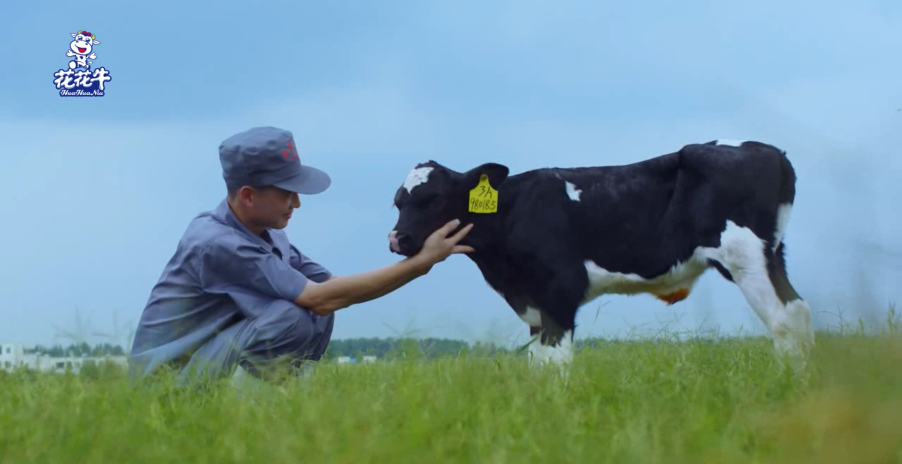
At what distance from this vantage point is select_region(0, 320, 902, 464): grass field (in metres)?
3.37

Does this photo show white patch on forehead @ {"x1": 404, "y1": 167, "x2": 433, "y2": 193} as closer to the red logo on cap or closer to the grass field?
the red logo on cap

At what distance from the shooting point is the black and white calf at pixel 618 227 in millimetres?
6668

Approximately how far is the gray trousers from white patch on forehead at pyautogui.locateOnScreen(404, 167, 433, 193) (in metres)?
1.86

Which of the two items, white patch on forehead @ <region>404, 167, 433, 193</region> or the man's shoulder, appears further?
white patch on forehead @ <region>404, 167, 433, 193</region>

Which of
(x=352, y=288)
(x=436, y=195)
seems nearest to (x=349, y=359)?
(x=352, y=288)

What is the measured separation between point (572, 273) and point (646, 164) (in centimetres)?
102

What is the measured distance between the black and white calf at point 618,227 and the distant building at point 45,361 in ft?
7.53

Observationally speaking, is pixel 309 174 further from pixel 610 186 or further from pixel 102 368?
pixel 610 186

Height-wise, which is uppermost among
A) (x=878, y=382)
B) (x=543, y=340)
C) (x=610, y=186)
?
(x=610, y=186)

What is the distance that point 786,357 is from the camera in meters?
5.03

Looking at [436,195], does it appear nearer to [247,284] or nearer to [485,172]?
[485,172]

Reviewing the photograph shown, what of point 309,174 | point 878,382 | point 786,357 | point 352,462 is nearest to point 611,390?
point 786,357

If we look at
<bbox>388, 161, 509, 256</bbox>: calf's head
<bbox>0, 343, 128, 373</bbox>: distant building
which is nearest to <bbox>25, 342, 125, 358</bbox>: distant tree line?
<bbox>0, 343, 128, 373</bbox>: distant building

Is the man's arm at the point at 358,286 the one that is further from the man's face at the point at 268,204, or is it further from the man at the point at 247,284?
the man's face at the point at 268,204
